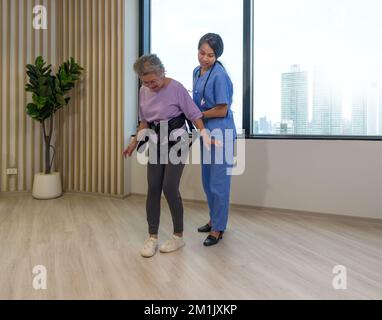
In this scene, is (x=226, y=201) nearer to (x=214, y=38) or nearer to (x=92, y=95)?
(x=214, y=38)

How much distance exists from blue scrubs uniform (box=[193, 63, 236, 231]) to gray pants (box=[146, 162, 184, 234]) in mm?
261

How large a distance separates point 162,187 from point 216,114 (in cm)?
54

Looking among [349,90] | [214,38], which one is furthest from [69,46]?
[349,90]

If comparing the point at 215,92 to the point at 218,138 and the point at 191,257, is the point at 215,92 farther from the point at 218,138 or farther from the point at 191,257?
the point at 191,257

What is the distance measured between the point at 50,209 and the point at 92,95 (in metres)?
1.29

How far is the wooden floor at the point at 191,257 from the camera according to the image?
1.37 meters

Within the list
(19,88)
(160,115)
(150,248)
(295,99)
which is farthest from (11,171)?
(295,99)

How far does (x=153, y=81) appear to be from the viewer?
162cm

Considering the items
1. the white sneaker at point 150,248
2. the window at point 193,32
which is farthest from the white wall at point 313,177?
the white sneaker at point 150,248

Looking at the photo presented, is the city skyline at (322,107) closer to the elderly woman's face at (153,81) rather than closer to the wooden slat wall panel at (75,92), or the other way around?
the elderly woman's face at (153,81)

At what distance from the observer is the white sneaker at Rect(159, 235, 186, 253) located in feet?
5.89

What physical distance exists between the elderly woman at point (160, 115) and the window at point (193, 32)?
1371 mm

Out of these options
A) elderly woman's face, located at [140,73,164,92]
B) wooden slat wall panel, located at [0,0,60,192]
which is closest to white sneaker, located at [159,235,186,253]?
elderly woman's face, located at [140,73,164,92]
